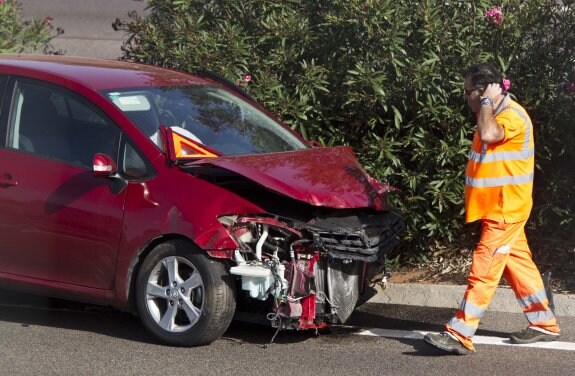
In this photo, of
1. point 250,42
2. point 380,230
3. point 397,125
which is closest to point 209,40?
point 250,42

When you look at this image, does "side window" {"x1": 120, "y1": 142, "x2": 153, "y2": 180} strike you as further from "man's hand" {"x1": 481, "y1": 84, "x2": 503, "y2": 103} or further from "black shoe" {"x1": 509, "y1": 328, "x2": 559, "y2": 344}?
"black shoe" {"x1": 509, "y1": 328, "x2": 559, "y2": 344}

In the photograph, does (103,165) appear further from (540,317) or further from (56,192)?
(540,317)

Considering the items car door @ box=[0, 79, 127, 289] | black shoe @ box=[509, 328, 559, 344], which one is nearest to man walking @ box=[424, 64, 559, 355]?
black shoe @ box=[509, 328, 559, 344]

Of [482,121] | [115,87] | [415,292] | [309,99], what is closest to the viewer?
[482,121]

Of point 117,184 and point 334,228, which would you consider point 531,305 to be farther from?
point 117,184

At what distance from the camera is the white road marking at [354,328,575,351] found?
6.43m

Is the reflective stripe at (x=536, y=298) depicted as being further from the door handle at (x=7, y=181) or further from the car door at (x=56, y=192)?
the door handle at (x=7, y=181)

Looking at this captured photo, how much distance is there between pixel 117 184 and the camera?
648 centimetres

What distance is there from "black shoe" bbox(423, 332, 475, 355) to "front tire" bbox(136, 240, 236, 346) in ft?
3.76

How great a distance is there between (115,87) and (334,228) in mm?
1719

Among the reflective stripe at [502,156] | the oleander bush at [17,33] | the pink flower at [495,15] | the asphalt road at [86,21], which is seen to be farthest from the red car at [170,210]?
the asphalt road at [86,21]

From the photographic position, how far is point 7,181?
6801mm

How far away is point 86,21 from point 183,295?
12302mm

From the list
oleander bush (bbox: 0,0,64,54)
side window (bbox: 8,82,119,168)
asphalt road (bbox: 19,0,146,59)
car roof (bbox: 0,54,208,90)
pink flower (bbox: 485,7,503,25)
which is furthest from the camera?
asphalt road (bbox: 19,0,146,59)
